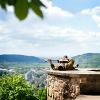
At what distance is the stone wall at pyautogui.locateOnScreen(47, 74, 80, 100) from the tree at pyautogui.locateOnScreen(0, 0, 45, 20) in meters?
10.2

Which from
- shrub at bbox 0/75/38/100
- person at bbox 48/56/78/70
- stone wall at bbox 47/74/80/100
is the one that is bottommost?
shrub at bbox 0/75/38/100

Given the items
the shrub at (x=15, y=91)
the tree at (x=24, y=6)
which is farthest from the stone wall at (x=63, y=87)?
the shrub at (x=15, y=91)

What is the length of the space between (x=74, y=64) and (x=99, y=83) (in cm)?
242

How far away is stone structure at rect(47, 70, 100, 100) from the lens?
11.3 metres

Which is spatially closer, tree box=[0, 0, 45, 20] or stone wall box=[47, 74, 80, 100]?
tree box=[0, 0, 45, 20]

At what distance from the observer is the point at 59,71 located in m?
12.4

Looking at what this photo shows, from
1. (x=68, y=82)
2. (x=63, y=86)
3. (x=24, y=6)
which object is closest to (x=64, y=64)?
(x=63, y=86)

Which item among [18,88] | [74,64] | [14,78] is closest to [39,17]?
[74,64]

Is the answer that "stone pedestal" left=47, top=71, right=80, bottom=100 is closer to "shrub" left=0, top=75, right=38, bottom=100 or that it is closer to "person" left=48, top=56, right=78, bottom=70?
"person" left=48, top=56, right=78, bottom=70

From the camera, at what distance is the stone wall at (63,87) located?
456 inches

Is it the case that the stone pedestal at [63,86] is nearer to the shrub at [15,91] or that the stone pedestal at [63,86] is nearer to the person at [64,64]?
the person at [64,64]

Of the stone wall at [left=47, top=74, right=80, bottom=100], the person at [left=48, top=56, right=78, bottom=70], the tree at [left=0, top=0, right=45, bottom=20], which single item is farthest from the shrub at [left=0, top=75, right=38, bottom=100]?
the tree at [left=0, top=0, right=45, bottom=20]

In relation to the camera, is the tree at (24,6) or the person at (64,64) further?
the person at (64,64)

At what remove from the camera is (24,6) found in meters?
1.37
